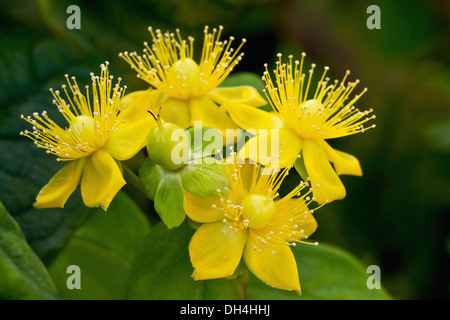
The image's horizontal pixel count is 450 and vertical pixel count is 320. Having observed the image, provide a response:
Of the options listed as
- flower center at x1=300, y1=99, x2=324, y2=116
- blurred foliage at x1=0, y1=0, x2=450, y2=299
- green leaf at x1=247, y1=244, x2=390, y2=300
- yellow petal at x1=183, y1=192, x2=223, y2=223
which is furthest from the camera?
blurred foliage at x1=0, y1=0, x2=450, y2=299

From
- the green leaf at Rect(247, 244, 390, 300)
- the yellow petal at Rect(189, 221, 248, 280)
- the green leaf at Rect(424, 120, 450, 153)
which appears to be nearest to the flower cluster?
the yellow petal at Rect(189, 221, 248, 280)

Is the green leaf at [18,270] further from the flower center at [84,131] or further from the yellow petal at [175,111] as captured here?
the yellow petal at [175,111]

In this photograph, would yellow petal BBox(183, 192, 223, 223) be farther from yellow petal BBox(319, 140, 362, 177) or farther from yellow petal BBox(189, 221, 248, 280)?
yellow petal BBox(319, 140, 362, 177)

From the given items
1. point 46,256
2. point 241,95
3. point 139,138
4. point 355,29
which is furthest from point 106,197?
point 355,29

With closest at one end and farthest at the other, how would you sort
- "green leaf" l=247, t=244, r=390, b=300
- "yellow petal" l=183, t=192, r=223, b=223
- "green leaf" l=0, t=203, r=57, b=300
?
"green leaf" l=0, t=203, r=57, b=300
"yellow petal" l=183, t=192, r=223, b=223
"green leaf" l=247, t=244, r=390, b=300

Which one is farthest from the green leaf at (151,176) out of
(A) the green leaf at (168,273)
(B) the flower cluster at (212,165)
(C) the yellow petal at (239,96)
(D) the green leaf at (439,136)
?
(D) the green leaf at (439,136)

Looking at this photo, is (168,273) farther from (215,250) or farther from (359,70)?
(359,70)
